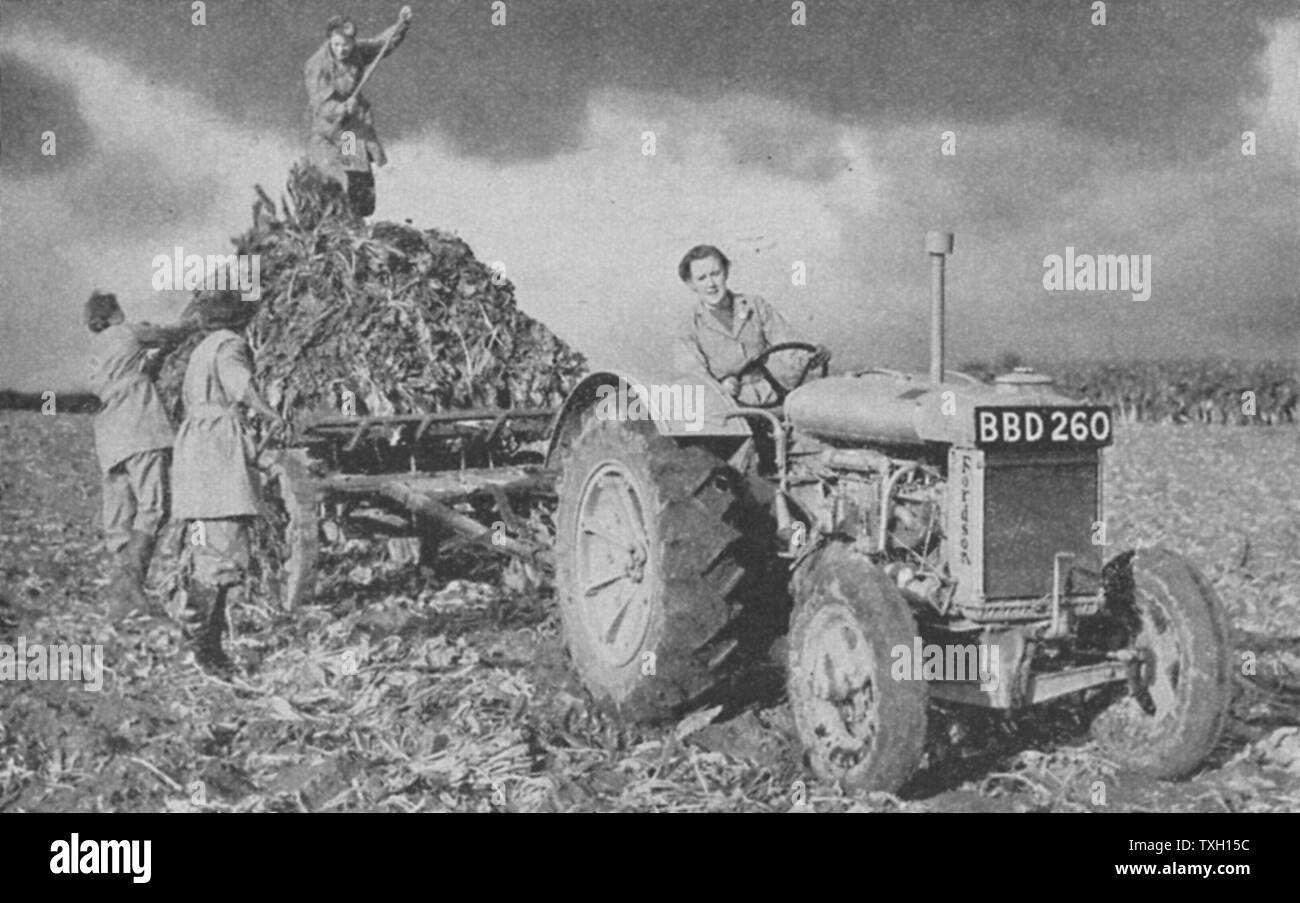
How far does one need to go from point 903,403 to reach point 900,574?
1.79 feet

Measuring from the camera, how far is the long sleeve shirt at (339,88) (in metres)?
5.55

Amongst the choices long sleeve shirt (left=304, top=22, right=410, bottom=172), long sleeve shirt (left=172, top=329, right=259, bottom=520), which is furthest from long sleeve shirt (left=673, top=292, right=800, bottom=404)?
long sleeve shirt (left=172, top=329, right=259, bottom=520)

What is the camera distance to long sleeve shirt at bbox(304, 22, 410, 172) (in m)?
5.55

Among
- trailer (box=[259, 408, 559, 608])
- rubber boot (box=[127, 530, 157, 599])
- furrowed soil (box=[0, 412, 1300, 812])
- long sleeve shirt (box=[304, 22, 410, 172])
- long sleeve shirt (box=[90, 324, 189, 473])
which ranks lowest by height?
furrowed soil (box=[0, 412, 1300, 812])

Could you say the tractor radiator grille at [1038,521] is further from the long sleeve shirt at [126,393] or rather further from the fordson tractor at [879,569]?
the long sleeve shirt at [126,393]

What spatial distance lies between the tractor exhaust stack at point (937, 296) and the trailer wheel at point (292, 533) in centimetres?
284

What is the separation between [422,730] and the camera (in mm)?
4992

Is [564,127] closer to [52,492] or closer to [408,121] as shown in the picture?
[408,121]

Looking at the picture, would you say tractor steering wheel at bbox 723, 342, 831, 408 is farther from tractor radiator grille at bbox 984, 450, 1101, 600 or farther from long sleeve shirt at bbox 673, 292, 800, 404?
tractor radiator grille at bbox 984, 450, 1101, 600

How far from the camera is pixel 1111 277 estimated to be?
5.55m

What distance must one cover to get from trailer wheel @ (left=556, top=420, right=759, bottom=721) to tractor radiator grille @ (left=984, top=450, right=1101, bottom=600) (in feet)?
2.69

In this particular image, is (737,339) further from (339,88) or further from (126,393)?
(126,393)

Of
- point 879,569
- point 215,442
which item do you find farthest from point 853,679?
point 215,442

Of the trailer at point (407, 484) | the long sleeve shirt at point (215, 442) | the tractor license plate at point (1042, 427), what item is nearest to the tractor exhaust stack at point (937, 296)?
the tractor license plate at point (1042, 427)
